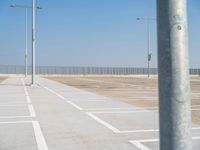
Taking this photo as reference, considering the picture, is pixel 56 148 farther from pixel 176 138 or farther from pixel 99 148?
pixel 176 138

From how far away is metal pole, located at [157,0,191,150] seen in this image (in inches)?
92.2

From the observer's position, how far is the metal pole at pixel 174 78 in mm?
2342

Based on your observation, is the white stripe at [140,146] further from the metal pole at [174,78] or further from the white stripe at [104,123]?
the metal pole at [174,78]

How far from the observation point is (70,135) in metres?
8.58

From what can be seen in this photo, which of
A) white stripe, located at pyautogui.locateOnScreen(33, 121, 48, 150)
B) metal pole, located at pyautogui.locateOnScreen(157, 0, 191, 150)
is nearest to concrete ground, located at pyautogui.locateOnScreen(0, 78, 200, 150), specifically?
white stripe, located at pyautogui.locateOnScreen(33, 121, 48, 150)

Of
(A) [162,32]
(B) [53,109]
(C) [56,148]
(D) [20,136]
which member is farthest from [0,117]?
(A) [162,32]

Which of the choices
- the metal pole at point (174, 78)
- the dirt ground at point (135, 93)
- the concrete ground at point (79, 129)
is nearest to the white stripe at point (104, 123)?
the concrete ground at point (79, 129)

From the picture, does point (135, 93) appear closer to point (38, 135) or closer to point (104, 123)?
point (104, 123)

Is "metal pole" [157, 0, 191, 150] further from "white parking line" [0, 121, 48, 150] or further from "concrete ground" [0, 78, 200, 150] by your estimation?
"white parking line" [0, 121, 48, 150]

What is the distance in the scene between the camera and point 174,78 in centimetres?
235

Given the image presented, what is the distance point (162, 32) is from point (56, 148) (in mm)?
5098

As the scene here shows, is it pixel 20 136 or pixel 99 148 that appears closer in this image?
pixel 99 148

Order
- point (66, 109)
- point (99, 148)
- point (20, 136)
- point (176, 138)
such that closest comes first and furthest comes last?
point (176, 138) < point (99, 148) < point (20, 136) < point (66, 109)

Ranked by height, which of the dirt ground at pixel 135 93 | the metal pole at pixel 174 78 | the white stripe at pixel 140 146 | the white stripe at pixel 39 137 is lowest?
the white stripe at pixel 140 146
